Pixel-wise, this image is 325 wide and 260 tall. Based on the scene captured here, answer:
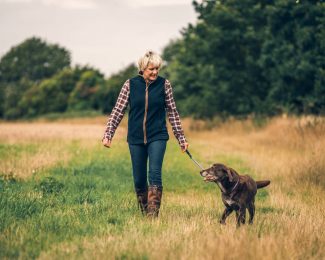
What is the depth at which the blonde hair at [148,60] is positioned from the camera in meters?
7.18

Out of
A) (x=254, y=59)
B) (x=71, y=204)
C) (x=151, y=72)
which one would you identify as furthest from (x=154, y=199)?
(x=254, y=59)

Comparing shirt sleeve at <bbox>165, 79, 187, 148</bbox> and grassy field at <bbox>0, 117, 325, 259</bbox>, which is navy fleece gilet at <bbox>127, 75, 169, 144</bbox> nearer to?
shirt sleeve at <bbox>165, 79, 187, 148</bbox>

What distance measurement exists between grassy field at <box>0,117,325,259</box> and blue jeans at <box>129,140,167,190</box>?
0.51 meters

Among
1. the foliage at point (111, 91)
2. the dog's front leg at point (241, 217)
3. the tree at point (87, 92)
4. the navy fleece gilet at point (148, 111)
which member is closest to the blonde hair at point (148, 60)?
the navy fleece gilet at point (148, 111)

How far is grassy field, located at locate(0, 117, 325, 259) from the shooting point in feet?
17.5

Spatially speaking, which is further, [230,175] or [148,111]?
[148,111]

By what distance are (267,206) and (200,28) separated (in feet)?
81.0

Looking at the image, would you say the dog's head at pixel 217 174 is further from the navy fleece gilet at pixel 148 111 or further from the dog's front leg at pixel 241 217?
the navy fleece gilet at pixel 148 111

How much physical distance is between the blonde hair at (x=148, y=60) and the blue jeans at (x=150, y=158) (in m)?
1.00

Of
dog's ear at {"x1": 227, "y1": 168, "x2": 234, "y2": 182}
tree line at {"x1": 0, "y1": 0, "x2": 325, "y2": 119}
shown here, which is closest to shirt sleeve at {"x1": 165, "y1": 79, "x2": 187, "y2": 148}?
dog's ear at {"x1": 227, "y1": 168, "x2": 234, "y2": 182}

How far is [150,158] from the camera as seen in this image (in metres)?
7.35

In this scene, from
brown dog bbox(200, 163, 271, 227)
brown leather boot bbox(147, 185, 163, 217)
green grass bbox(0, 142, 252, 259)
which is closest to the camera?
green grass bbox(0, 142, 252, 259)

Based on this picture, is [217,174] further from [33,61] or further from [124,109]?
[33,61]

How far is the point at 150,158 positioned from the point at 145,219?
0.83 meters
